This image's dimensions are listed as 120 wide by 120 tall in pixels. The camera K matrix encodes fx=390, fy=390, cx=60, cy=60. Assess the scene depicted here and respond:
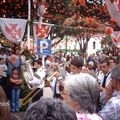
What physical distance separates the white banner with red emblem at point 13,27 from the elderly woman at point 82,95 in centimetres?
1053

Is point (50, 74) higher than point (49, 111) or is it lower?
lower

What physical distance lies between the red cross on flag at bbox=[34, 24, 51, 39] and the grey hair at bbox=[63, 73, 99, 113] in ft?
35.8

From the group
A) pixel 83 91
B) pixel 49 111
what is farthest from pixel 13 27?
pixel 49 111

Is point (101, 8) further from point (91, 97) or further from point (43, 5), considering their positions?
point (91, 97)

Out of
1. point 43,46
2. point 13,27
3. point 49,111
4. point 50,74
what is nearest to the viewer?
point 49,111

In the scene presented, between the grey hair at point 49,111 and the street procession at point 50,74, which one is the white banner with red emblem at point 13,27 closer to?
the street procession at point 50,74

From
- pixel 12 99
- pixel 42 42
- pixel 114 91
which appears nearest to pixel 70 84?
pixel 114 91

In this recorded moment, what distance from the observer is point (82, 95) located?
3277 mm

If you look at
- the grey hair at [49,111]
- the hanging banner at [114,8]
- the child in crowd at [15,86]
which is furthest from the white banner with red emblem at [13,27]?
the grey hair at [49,111]

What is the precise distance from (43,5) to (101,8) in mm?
4361

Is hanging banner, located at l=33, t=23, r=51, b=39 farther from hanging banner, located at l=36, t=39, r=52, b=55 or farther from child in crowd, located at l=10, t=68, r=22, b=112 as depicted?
child in crowd, located at l=10, t=68, r=22, b=112

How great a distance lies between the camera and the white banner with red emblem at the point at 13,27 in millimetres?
13695

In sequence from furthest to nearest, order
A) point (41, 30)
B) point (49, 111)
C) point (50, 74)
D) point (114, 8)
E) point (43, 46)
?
point (41, 30) < point (43, 46) < point (50, 74) < point (114, 8) < point (49, 111)

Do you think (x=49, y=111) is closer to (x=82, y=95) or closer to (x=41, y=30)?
(x=82, y=95)
